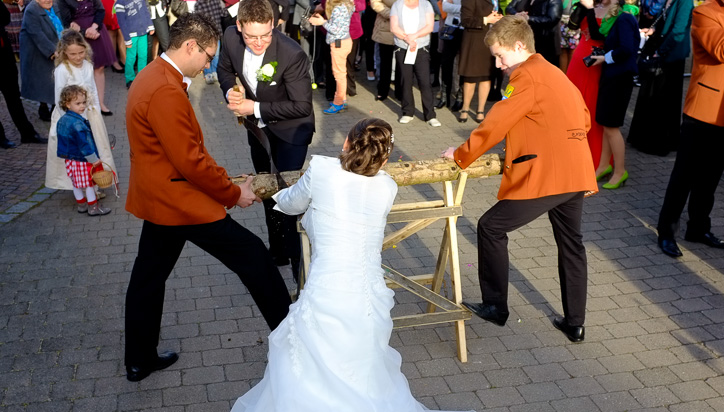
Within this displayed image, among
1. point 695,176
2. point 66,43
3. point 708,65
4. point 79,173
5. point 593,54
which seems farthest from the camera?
point 66,43

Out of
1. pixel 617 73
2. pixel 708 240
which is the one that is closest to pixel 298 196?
pixel 708 240

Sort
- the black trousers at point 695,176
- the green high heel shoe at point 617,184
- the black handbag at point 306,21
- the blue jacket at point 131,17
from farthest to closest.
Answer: the blue jacket at point 131,17 → the black handbag at point 306,21 → the green high heel shoe at point 617,184 → the black trousers at point 695,176

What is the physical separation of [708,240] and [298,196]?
171 inches

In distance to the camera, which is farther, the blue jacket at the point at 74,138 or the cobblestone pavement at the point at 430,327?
the blue jacket at the point at 74,138

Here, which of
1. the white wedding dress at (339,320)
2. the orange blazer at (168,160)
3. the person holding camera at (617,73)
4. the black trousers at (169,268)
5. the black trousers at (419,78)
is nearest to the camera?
the white wedding dress at (339,320)

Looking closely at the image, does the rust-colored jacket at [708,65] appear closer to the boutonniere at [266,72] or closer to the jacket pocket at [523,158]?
the jacket pocket at [523,158]

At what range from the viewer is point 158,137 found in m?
3.74

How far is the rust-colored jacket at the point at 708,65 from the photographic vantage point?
5516 millimetres

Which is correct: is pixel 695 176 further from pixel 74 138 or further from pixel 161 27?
pixel 161 27

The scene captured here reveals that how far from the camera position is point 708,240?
20.4ft

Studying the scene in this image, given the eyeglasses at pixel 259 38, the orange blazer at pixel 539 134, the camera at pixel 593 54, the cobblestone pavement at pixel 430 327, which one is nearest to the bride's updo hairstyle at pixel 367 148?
the orange blazer at pixel 539 134

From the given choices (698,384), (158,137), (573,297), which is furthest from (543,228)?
(158,137)

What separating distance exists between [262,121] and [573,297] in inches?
104

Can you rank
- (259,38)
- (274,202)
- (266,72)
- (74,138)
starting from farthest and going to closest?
(74,138)
(274,202)
(266,72)
(259,38)
